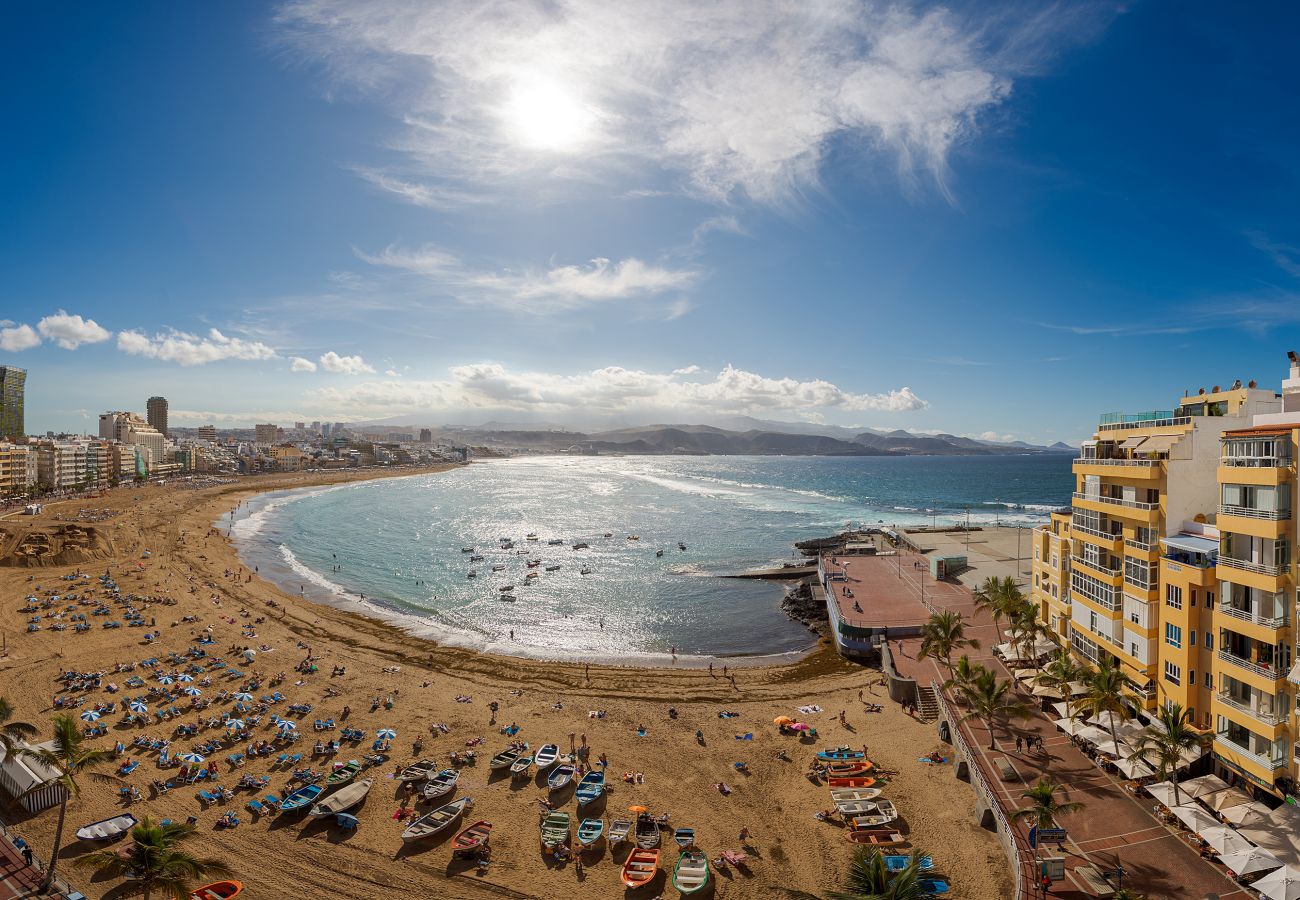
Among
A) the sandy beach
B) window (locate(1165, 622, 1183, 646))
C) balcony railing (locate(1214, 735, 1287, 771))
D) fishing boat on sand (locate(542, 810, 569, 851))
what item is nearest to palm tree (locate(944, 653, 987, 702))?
the sandy beach

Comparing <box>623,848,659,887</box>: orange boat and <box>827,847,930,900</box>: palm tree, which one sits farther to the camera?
<box>623,848,659,887</box>: orange boat

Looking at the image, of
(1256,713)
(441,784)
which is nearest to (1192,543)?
(1256,713)

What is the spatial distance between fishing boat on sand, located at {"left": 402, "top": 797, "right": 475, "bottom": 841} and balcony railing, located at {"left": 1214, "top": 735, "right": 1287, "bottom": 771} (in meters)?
27.3

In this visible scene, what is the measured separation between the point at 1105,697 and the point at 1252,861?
7.43 metres

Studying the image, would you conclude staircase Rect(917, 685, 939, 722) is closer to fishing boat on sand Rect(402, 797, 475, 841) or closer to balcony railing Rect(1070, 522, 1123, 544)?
balcony railing Rect(1070, 522, 1123, 544)

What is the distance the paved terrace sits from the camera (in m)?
18.9

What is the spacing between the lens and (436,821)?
24516 mm

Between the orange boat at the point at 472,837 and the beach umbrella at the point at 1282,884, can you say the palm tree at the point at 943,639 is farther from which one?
the orange boat at the point at 472,837

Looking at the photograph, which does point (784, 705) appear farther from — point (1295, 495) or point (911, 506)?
point (911, 506)

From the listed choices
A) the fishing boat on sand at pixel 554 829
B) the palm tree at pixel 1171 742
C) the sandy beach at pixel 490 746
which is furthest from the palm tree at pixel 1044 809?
the fishing boat on sand at pixel 554 829

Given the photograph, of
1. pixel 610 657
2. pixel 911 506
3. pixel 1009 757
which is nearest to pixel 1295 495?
pixel 1009 757

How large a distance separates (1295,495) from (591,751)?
2892 cm

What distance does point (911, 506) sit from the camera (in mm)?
139750

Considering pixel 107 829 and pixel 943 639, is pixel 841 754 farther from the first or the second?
pixel 107 829
